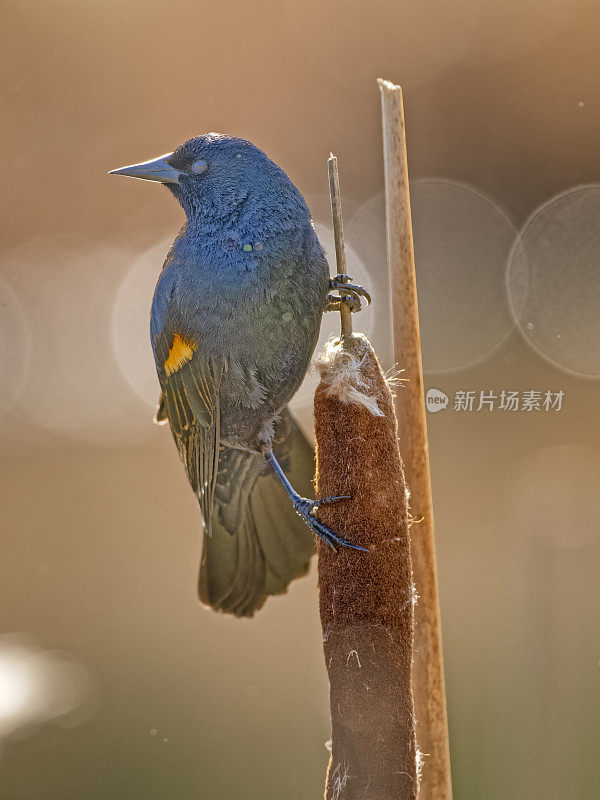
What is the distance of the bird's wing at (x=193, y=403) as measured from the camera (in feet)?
2.05

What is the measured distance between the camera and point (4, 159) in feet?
2.86

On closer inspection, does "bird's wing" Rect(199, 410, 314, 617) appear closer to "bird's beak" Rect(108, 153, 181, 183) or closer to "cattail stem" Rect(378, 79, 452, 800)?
"cattail stem" Rect(378, 79, 452, 800)

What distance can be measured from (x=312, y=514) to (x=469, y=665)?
1.96 ft

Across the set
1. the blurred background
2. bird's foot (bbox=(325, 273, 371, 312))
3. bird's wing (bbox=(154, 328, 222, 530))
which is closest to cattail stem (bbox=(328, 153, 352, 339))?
bird's foot (bbox=(325, 273, 371, 312))

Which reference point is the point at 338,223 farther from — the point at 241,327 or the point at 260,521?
the point at 260,521

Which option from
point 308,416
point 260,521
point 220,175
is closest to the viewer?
point 220,175

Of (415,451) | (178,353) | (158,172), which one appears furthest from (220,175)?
(415,451)

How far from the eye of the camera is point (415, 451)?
60 cm

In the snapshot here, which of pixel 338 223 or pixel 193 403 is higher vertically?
pixel 338 223

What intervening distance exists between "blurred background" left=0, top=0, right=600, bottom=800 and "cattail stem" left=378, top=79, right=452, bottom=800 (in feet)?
0.76

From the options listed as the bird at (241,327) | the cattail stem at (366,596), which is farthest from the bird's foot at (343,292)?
the cattail stem at (366,596)

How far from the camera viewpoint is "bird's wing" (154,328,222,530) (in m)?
0.62

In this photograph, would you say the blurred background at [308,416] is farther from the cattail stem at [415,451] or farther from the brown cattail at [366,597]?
the brown cattail at [366,597]

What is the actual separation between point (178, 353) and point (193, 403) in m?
0.05
